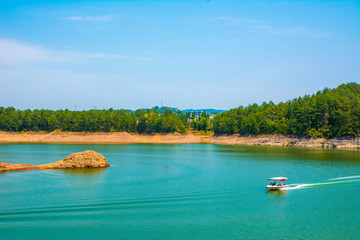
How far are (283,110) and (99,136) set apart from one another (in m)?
70.1

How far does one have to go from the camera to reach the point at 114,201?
23.7 meters

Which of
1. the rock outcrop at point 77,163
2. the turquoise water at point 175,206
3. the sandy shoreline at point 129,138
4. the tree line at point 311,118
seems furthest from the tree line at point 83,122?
the turquoise water at point 175,206

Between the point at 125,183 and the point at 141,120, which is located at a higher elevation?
the point at 141,120

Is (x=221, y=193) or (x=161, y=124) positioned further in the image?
(x=161, y=124)

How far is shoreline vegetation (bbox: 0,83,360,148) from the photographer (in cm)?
8600

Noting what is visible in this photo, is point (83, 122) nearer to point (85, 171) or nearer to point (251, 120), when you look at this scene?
point (251, 120)

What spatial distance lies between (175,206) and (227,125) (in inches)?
3958

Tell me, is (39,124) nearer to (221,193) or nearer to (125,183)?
(125,183)

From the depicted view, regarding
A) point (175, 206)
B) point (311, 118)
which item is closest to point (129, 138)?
point (311, 118)

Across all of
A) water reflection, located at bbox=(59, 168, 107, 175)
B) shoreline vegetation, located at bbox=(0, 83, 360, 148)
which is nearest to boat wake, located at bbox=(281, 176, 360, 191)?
water reflection, located at bbox=(59, 168, 107, 175)

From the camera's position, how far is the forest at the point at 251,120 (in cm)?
8594

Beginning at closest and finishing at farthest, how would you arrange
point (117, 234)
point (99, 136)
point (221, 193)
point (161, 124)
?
1. point (117, 234)
2. point (221, 193)
3. point (99, 136)
4. point (161, 124)

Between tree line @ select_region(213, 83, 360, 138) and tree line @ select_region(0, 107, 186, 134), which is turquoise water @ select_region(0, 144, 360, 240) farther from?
tree line @ select_region(0, 107, 186, 134)

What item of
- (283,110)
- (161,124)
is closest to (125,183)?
(283,110)
